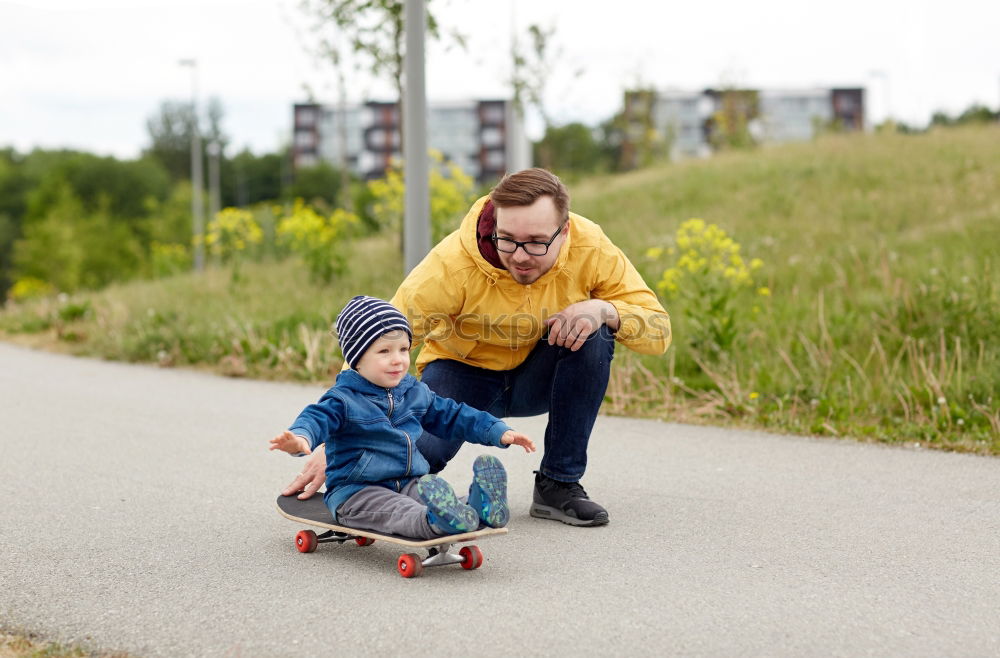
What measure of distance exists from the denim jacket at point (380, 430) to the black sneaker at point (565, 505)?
0.68 m

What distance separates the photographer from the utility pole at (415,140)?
817cm

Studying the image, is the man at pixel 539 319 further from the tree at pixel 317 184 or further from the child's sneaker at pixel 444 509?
the tree at pixel 317 184

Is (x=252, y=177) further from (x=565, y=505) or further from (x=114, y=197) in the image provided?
(x=565, y=505)

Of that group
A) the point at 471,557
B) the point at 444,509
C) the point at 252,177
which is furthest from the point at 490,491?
the point at 252,177

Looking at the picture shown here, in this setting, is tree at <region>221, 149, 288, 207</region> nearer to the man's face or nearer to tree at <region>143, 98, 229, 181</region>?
tree at <region>143, 98, 229, 181</region>

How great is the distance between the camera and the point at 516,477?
5430mm

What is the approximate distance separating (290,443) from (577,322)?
127cm

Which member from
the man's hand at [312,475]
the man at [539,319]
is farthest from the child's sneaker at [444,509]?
the man at [539,319]

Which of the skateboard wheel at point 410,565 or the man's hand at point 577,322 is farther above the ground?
the man's hand at point 577,322

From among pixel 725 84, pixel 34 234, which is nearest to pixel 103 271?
pixel 34 234

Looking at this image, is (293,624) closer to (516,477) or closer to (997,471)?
(516,477)

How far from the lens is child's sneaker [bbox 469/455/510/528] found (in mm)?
3529

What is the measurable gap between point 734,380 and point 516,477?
6.63 feet

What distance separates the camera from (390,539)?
3.69m
